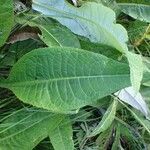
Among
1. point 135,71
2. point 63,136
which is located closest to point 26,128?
point 63,136

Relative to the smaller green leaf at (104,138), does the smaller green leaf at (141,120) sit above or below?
above

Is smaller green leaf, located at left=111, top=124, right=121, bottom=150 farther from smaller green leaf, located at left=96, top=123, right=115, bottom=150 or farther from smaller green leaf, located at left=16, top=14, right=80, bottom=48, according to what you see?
smaller green leaf, located at left=16, top=14, right=80, bottom=48

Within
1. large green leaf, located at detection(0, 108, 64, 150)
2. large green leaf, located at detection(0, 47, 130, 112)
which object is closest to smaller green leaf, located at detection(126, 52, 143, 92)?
large green leaf, located at detection(0, 47, 130, 112)

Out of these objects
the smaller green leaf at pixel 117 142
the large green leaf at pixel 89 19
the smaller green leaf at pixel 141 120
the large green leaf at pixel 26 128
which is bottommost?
the smaller green leaf at pixel 117 142

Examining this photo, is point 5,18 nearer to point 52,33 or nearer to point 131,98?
point 52,33

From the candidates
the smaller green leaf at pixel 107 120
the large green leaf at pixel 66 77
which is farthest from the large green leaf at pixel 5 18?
the smaller green leaf at pixel 107 120

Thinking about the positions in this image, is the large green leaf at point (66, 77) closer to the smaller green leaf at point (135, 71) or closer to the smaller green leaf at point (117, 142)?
the smaller green leaf at point (135, 71)
